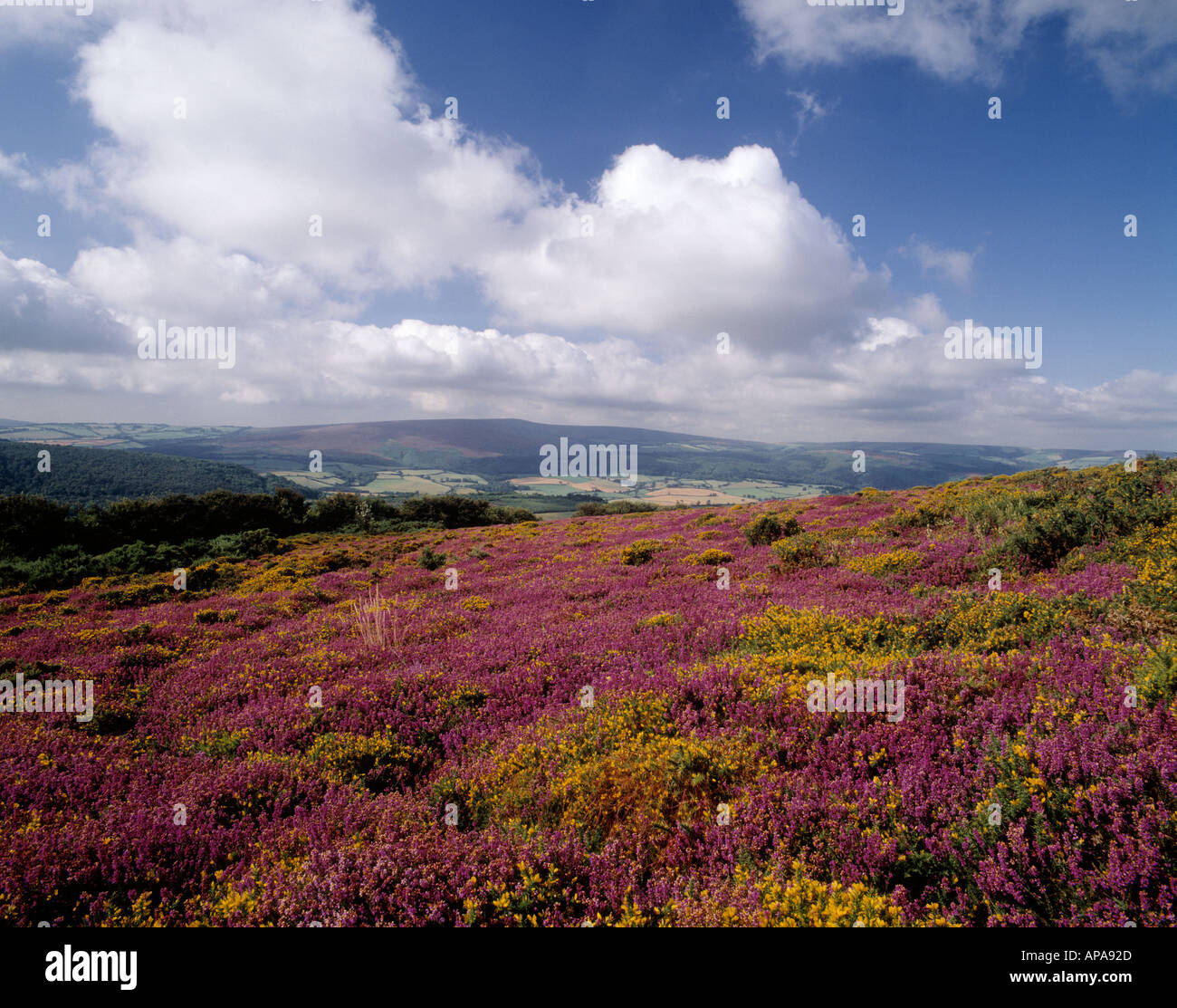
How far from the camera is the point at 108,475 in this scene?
141250mm

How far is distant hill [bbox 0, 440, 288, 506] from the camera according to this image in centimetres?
12131

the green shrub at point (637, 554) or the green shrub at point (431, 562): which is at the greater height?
the green shrub at point (637, 554)

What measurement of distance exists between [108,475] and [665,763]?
200408mm

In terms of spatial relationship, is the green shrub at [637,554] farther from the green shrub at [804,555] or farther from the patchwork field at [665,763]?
the patchwork field at [665,763]

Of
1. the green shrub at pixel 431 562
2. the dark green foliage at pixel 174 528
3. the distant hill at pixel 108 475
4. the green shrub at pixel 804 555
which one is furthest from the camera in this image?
the distant hill at pixel 108 475

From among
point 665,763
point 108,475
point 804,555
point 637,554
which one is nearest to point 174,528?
point 637,554

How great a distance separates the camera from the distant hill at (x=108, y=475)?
398 feet

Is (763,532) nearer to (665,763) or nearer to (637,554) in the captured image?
(637,554)

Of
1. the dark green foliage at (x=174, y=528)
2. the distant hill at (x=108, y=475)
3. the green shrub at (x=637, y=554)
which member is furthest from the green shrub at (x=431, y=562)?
the distant hill at (x=108, y=475)

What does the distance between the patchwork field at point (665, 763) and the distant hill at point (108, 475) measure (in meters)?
123

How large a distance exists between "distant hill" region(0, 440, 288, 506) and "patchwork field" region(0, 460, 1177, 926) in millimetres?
122554
